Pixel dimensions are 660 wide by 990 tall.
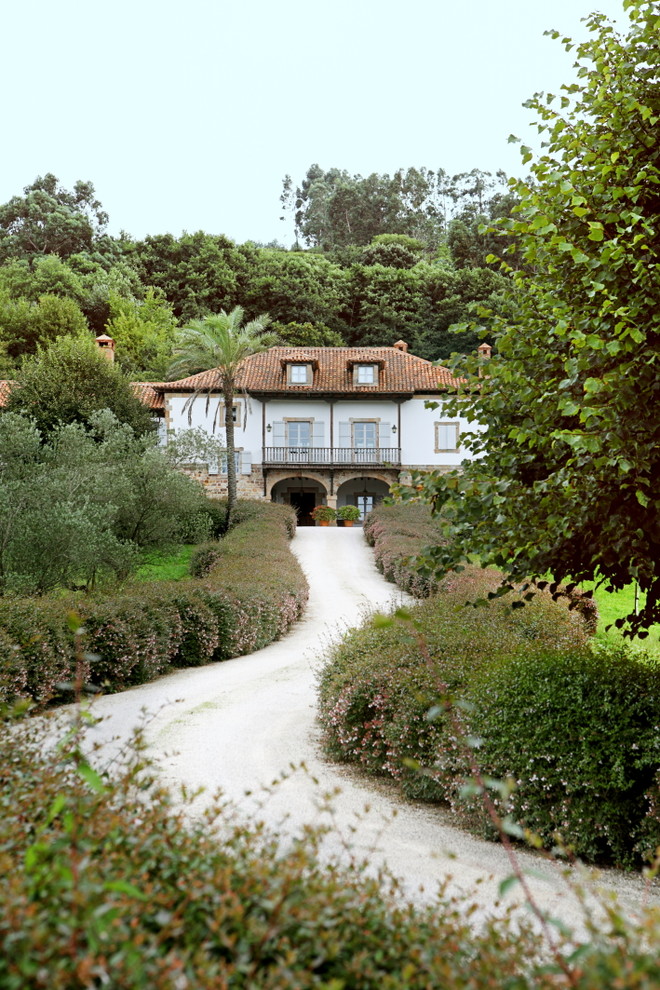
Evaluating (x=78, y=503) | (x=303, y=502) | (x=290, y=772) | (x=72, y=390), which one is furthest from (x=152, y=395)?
(x=290, y=772)

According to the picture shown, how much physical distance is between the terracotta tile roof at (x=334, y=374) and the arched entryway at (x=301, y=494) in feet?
15.2

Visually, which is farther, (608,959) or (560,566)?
(560,566)

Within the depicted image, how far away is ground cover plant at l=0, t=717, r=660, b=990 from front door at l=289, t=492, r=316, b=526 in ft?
118

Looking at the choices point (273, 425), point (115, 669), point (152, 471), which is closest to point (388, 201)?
point (273, 425)

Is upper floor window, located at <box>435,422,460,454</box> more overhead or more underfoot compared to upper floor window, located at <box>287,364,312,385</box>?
more underfoot

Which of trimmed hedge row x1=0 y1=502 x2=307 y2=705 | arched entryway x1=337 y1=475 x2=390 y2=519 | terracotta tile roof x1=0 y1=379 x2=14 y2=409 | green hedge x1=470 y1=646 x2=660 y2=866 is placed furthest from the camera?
arched entryway x1=337 y1=475 x2=390 y2=519

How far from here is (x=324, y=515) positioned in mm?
34844

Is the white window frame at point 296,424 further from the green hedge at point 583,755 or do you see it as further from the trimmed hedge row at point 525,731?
the green hedge at point 583,755

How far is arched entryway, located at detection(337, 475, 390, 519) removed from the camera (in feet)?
126

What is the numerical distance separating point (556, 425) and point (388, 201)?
6984cm

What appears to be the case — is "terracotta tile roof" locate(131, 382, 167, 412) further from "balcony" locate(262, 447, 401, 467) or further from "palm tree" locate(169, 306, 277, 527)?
"palm tree" locate(169, 306, 277, 527)

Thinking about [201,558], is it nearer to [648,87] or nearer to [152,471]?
[152,471]

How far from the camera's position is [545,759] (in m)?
5.61

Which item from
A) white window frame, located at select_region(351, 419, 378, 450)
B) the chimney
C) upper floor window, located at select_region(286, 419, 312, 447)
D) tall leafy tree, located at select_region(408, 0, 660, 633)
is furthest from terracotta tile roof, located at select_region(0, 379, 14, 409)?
tall leafy tree, located at select_region(408, 0, 660, 633)
